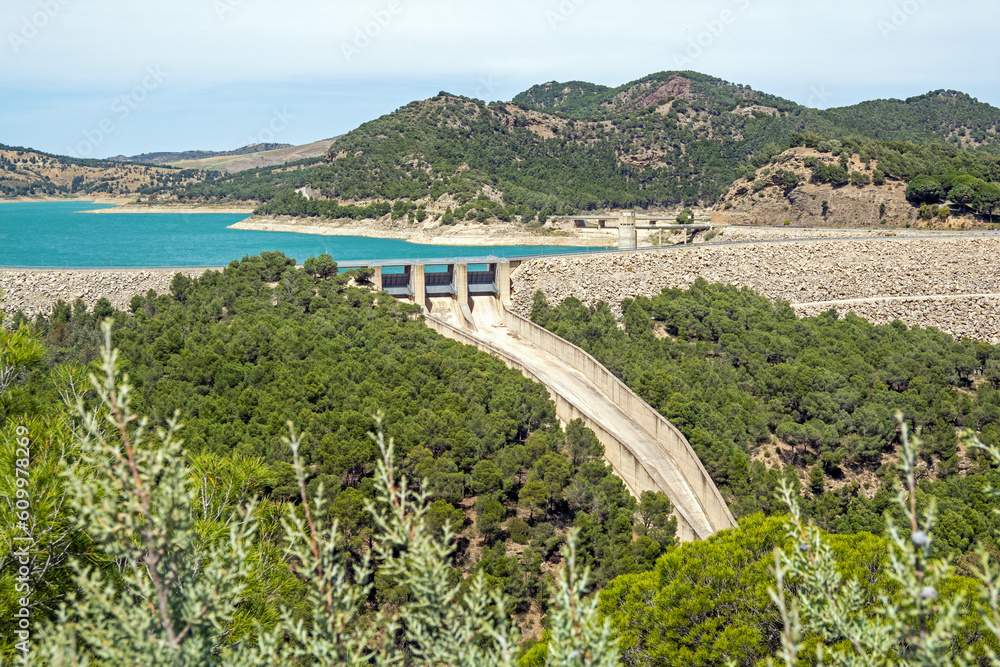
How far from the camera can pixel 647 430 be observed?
33.5 meters

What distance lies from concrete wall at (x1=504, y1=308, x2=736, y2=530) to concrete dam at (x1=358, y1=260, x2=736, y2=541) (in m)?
0.04

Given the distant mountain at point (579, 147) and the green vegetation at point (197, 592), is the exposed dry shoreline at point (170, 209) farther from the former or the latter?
the green vegetation at point (197, 592)

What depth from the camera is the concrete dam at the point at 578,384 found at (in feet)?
91.1

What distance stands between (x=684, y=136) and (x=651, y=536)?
142115mm

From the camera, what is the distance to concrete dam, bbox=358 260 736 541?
91.1 ft

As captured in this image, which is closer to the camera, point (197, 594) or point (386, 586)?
point (197, 594)

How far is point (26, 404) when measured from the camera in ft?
35.6

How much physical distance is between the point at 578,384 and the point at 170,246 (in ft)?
248

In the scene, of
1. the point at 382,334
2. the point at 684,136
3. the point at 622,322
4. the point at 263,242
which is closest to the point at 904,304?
the point at 622,322

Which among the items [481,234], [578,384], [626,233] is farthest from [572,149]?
[578,384]

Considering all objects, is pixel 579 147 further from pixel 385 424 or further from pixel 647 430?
pixel 385 424

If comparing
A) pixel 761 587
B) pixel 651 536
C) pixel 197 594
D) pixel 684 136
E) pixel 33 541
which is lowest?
pixel 651 536

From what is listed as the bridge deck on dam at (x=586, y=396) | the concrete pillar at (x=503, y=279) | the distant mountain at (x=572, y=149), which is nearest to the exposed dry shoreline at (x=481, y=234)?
the distant mountain at (x=572, y=149)

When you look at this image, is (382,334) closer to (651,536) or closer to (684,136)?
(651,536)
